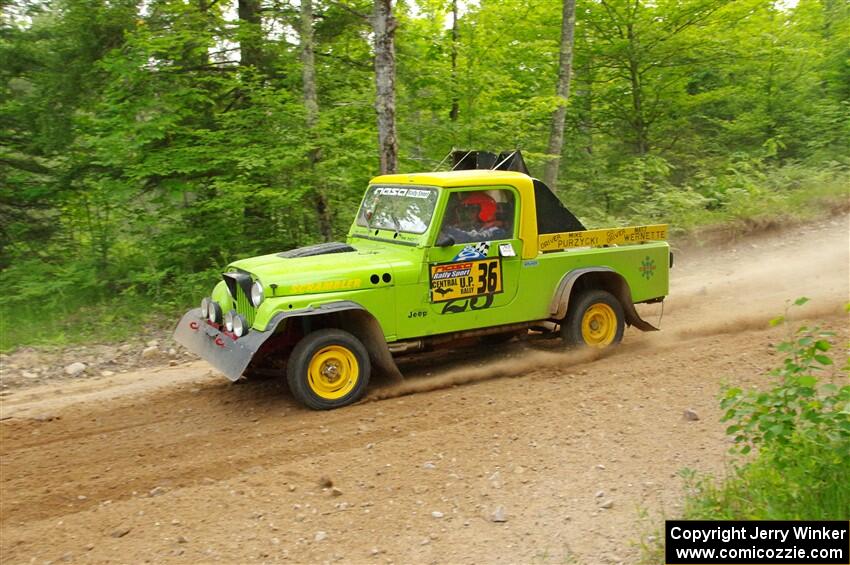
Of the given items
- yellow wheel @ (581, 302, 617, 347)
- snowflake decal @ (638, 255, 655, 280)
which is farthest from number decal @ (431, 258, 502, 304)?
snowflake decal @ (638, 255, 655, 280)

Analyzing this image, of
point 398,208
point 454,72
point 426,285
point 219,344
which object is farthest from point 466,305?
point 454,72

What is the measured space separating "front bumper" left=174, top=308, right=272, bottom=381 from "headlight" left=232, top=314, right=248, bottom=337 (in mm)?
51

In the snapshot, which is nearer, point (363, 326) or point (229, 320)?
point (229, 320)

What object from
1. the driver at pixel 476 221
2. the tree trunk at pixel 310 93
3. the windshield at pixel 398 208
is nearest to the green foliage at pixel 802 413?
the driver at pixel 476 221

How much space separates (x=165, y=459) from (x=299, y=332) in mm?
1671

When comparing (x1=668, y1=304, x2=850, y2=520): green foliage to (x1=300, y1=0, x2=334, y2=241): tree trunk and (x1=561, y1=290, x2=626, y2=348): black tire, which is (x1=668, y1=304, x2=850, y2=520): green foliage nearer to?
(x1=561, y1=290, x2=626, y2=348): black tire

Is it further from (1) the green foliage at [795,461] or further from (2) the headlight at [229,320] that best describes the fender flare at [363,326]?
(1) the green foliage at [795,461]

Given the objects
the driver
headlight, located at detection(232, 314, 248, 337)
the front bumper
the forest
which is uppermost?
the forest

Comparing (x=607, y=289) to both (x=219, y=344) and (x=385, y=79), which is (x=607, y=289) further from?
(x=219, y=344)

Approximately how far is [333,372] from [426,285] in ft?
3.84

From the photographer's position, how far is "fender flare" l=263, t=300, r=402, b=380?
20.1 feet

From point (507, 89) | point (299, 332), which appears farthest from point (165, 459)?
point (507, 89)

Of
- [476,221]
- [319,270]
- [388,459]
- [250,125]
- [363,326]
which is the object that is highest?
[250,125]

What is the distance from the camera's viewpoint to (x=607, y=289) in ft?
26.0
